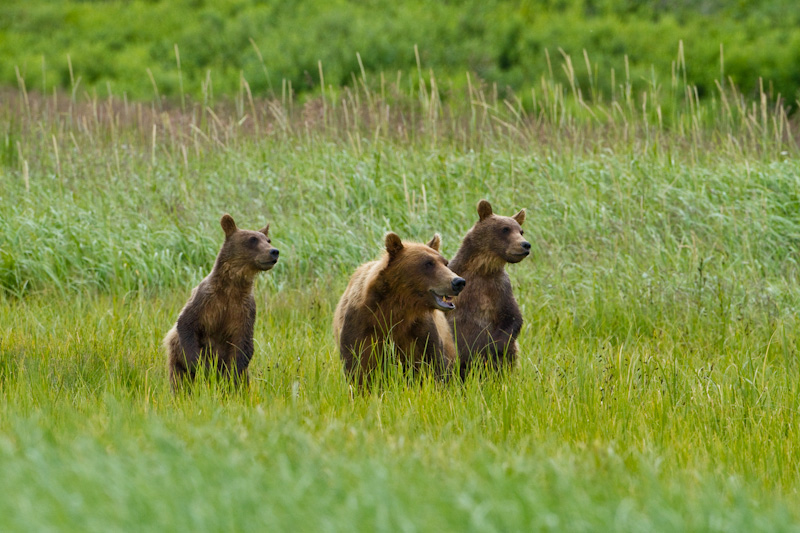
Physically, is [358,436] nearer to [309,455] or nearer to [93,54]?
[309,455]

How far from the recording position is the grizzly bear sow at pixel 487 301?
5391 millimetres

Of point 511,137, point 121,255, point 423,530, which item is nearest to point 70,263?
point 121,255

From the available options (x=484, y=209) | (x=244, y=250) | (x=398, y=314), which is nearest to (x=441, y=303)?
(x=398, y=314)

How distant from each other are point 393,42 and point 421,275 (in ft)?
54.8

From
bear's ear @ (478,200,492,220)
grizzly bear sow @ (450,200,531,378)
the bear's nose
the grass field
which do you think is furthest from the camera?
bear's ear @ (478,200,492,220)

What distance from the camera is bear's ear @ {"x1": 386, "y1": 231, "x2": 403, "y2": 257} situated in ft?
16.3

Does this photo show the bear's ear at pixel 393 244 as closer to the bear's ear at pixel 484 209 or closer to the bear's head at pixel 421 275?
the bear's head at pixel 421 275

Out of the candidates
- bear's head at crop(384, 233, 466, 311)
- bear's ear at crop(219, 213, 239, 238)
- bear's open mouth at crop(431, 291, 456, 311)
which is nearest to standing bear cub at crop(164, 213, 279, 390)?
bear's ear at crop(219, 213, 239, 238)

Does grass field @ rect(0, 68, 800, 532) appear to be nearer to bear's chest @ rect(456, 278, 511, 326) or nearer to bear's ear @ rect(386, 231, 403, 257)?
bear's chest @ rect(456, 278, 511, 326)

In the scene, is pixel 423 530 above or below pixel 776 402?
above

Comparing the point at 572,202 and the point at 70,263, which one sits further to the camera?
the point at 572,202

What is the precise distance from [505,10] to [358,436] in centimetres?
2078

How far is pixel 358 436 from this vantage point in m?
3.58

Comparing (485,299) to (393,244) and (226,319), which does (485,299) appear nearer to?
(393,244)
